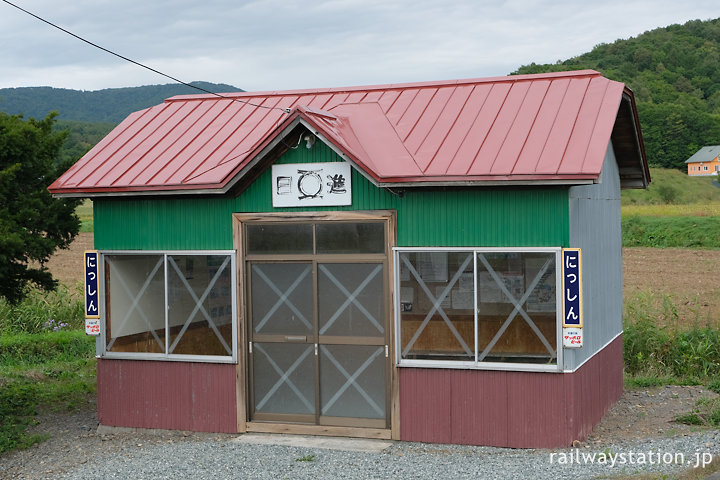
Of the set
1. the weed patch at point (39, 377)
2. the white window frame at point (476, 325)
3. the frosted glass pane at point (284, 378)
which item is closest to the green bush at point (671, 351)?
the white window frame at point (476, 325)

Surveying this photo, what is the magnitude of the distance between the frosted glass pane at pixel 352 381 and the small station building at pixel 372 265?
0.02 metres

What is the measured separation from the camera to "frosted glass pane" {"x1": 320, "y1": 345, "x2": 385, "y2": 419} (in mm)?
10539

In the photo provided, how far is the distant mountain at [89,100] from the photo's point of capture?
364 ft

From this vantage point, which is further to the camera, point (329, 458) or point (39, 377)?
point (39, 377)

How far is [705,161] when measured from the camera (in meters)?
64.7

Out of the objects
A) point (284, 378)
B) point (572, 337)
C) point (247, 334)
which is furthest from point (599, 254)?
point (247, 334)

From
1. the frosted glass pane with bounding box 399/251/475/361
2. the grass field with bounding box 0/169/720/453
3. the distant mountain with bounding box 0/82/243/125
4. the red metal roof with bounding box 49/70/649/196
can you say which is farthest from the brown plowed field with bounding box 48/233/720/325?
the distant mountain with bounding box 0/82/243/125

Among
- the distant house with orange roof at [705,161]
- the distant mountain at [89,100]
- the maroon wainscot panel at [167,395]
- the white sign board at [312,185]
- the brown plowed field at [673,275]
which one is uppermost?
the distant mountain at [89,100]

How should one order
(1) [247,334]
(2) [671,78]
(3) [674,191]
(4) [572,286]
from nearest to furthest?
1. (4) [572,286]
2. (1) [247,334]
3. (3) [674,191]
4. (2) [671,78]

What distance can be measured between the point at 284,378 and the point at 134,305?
2.54m

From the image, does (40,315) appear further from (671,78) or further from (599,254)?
(671,78)

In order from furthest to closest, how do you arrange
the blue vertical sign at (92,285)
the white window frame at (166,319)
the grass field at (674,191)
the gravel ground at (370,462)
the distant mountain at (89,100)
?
1. the distant mountain at (89,100)
2. the grass field at (674,191)
3. the blue vertical sign at (92,285)
4. the white window frame at (166,319)
5. the gravel ground at (370,462)

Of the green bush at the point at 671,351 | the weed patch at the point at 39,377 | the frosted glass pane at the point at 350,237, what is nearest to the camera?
the frosted glass pane at the point at 350,237

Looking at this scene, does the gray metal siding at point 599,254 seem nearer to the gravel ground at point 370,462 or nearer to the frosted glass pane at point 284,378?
the gravel ground at point 370,462
